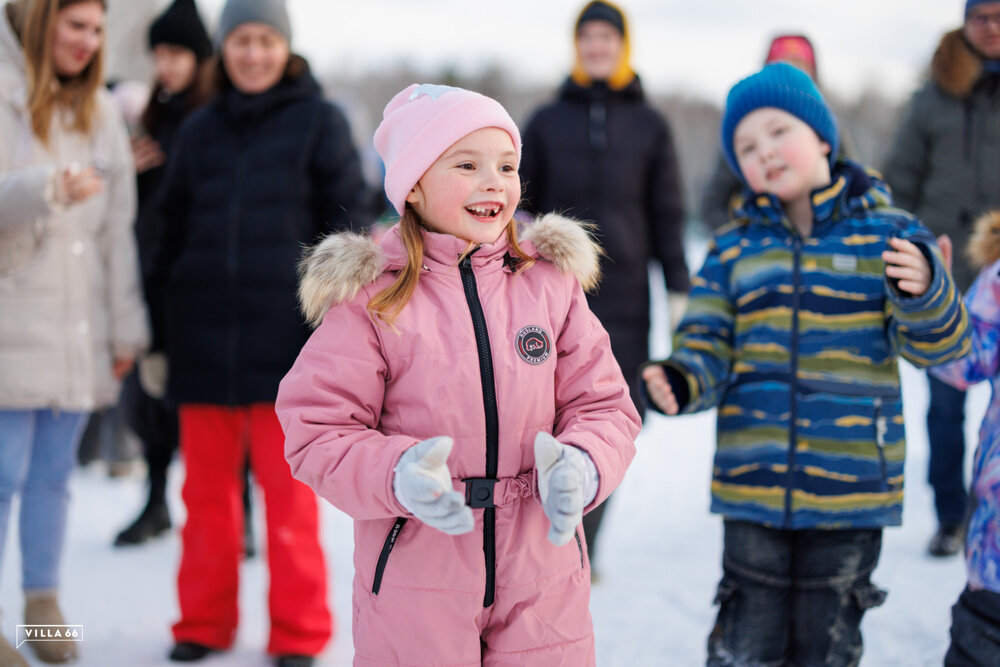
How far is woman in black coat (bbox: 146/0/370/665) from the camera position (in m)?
2.85

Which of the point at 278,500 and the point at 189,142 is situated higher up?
the point at 189,142

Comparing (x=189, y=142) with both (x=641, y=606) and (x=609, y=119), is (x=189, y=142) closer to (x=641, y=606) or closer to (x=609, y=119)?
(x=609, y=119)

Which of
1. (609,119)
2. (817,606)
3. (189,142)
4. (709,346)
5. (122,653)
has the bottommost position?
(122,653)

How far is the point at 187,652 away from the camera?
A: 285 centimetres

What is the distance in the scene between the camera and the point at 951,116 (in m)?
3.86

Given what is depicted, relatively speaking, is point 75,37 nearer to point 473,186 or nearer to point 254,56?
point 254,56

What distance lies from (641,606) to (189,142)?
7.58ft

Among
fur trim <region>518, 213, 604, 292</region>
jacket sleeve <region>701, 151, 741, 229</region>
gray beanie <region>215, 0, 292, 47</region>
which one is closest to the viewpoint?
fur trim <region>518, 213, 604, 292</region>

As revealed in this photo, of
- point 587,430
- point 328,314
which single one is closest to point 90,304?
point 328,314

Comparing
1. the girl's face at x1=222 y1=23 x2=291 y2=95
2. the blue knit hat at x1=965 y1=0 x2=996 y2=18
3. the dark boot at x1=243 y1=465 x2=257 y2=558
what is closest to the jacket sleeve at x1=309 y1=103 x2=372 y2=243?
the girl's face at x1=222 y1=23 x2=291 y2=95

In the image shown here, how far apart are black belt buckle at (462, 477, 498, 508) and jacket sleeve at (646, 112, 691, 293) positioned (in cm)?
230

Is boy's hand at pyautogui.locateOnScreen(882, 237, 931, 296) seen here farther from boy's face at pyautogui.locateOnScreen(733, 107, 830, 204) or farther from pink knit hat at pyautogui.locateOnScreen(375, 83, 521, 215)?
pink knit hat at pyautogui.locateOnScreen(375, 83, 521, 215)

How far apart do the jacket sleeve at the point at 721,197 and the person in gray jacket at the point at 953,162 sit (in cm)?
74

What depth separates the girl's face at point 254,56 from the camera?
2.87 meters
